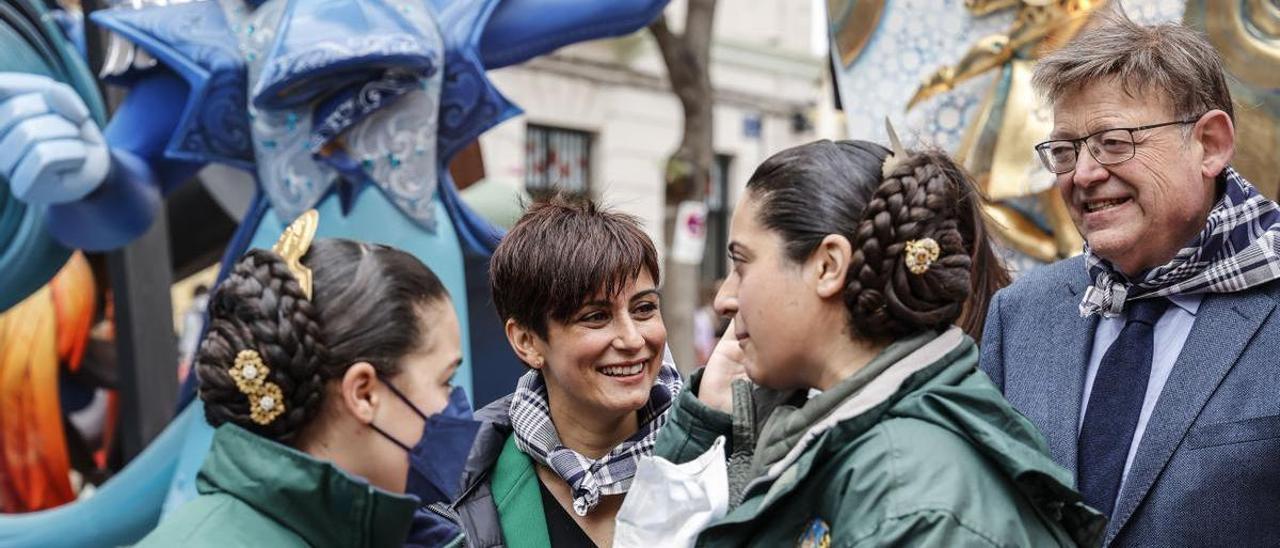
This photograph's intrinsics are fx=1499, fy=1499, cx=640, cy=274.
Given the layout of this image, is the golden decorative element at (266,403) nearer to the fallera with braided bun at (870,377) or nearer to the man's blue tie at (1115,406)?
the fallera with braided bun at (870,377)

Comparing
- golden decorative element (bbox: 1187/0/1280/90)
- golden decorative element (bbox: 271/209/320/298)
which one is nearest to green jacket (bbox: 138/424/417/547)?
golden decorative element (bbox: 271/209/320/298)

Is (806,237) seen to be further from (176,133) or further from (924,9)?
(176,133)

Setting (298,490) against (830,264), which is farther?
(298,490)

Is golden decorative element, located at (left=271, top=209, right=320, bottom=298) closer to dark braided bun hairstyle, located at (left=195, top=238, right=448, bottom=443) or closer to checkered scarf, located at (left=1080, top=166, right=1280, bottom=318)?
dark braided bun hairstyle, located at (left=195, top=238, right=448, bottom=443)

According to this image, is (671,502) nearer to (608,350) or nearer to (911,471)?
(911,471)

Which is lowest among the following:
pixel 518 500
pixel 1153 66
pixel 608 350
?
pixel 518 500

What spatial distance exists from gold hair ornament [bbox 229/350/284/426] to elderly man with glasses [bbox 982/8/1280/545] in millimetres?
1248

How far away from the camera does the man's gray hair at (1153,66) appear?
2.34 m

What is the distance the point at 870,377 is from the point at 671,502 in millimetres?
289

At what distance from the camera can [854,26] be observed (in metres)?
4.22

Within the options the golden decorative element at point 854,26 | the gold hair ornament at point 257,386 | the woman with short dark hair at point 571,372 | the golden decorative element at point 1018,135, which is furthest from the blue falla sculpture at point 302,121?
the gold hair ornament at point 257,386

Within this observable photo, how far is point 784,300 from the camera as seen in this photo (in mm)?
1886

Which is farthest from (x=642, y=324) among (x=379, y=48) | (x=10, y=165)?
(x=10, y=165)

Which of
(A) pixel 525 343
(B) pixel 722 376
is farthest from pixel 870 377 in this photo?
(A) pixel 525 343
